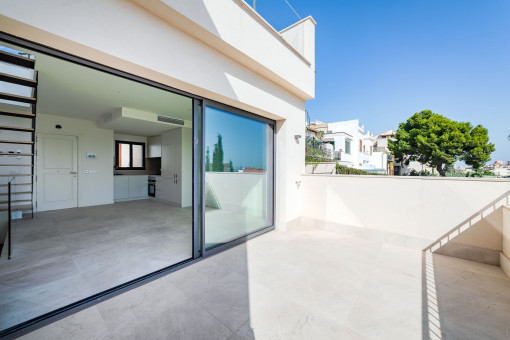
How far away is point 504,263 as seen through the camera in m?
2.68

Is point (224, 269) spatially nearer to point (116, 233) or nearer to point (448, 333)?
point (448, 333)

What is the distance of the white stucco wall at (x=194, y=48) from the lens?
1.53 metres

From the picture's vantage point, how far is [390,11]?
6352mm

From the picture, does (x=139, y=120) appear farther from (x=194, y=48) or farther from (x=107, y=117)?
(x=194, y=48)

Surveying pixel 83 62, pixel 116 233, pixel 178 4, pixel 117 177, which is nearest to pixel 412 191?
pixel 178 4

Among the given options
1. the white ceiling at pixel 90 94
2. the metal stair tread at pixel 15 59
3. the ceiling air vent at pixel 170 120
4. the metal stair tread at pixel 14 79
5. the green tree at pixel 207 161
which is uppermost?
the white ceiling at pixel 90 94

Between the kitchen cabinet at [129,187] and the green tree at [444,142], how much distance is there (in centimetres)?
2262

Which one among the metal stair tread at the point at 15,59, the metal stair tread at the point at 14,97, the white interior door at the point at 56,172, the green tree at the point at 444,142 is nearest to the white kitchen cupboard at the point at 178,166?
the white interior door at the point at 56,172

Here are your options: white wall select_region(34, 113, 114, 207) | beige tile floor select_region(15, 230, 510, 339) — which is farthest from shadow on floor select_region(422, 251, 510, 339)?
white wall select_region(34, 113, 114, 207)

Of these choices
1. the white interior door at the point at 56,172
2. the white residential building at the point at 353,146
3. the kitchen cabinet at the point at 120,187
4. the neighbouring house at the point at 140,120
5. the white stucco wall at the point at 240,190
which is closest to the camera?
the neighbouring house at the point at 140,120

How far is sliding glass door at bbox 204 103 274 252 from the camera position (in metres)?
3.09

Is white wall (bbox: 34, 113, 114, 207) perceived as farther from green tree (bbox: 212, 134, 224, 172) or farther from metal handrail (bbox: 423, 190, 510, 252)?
metal handrail (bbox: 423, 190, 510, 252)

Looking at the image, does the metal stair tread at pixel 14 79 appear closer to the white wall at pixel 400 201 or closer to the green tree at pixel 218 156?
the green tree at pixel 218 156

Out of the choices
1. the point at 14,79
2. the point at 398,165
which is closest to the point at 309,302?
the point at 14,79
